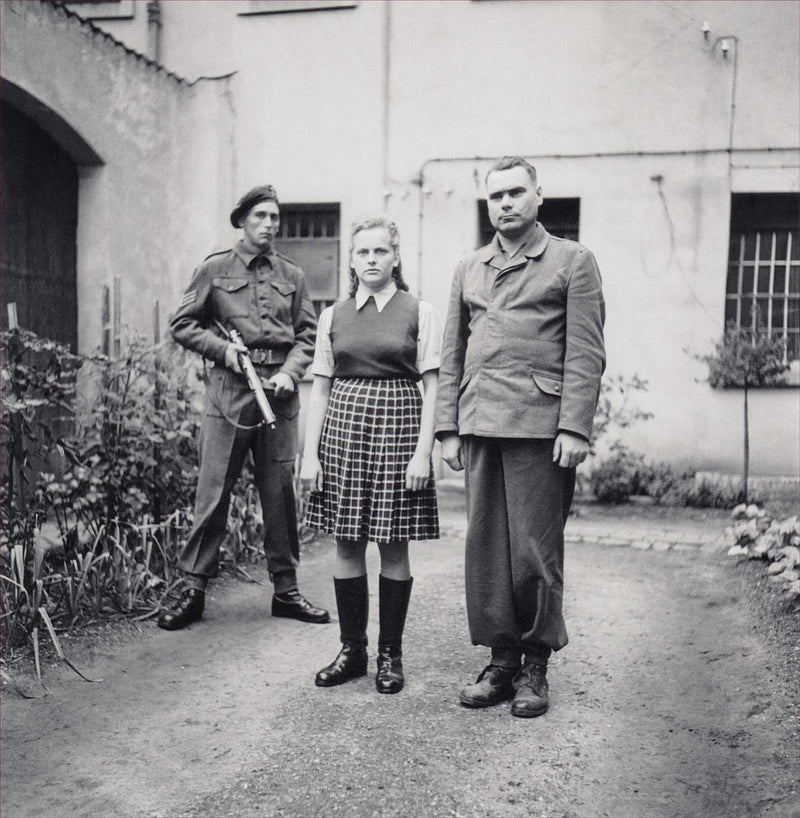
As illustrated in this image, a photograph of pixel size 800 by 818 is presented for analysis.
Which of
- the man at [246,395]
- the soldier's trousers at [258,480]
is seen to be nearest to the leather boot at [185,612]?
the man at [246,395]

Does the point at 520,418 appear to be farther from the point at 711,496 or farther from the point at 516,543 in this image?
the point at 711,496

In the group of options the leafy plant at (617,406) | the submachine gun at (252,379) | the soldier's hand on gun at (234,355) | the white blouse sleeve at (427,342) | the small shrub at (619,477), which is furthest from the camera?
the small shrub at (619,477)

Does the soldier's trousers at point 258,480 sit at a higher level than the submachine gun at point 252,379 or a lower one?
lower

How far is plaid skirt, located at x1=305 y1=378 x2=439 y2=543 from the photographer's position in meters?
3.13

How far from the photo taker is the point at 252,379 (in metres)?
3.82

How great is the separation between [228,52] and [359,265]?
612 cm

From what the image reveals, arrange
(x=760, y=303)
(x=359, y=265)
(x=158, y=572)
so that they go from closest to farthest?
(x=359, y=265), (x=158, y=572), (x=760, y=303)

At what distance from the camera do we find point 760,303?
817cm

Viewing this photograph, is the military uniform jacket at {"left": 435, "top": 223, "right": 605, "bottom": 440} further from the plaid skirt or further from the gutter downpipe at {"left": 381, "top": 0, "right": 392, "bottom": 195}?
the gutter downpipe at {"left": 381, "top": 0, "right": 392, "bottom": 195}

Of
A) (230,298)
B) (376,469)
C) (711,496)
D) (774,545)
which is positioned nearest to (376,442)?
(376,469)

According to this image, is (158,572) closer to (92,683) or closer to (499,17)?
(92,683)

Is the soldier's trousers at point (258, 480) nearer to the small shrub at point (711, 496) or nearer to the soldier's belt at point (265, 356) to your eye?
the soldier's belt at point (265, 356)

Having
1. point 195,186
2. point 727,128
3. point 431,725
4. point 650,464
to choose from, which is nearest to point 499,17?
point 727,128

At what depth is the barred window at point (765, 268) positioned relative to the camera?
8078 mm
